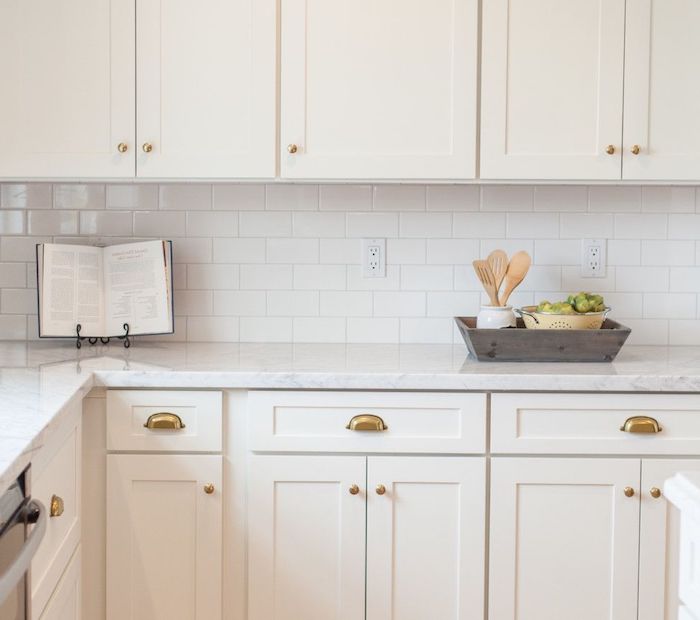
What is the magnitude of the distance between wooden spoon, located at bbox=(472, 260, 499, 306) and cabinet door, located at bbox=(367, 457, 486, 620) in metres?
0.55

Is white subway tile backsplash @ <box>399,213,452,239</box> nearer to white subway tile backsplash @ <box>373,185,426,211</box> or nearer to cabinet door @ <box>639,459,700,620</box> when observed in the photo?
white subway tile backsplash @ <box>373,185,426,211</box>

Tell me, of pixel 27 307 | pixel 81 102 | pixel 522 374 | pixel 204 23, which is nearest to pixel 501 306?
pixel 522 374

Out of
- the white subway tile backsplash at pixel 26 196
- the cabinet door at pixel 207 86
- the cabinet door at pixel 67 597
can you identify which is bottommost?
the cabinet door at pixel 67 597

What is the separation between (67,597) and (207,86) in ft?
4.38

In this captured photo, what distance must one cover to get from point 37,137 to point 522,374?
1443 mm

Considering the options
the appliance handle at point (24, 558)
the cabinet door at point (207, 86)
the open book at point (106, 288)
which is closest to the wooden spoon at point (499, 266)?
the cabinet door at point (207, 86)

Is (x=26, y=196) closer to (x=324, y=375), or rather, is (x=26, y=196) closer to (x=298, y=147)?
(x=298, y=147)

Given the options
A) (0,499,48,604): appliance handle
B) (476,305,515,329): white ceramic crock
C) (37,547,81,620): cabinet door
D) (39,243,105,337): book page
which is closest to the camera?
(0,499,48,604): appliance handle

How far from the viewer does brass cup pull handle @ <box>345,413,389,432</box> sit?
2092 mm

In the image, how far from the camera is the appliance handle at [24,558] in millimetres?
1163

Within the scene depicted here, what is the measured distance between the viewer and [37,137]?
7.70ft

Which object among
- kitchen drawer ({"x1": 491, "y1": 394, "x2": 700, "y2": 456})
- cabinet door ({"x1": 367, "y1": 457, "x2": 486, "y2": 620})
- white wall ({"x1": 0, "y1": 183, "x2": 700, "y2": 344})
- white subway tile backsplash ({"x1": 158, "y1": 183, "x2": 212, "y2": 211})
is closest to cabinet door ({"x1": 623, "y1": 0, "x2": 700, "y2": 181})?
white wall ({"x1": 0, "y1": 183, "x2": 700, "y2": 344})

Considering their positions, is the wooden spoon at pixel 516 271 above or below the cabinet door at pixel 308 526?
above

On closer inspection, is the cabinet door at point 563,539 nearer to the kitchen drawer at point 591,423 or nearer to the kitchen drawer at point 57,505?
the kitchen drawer at point 591,423
